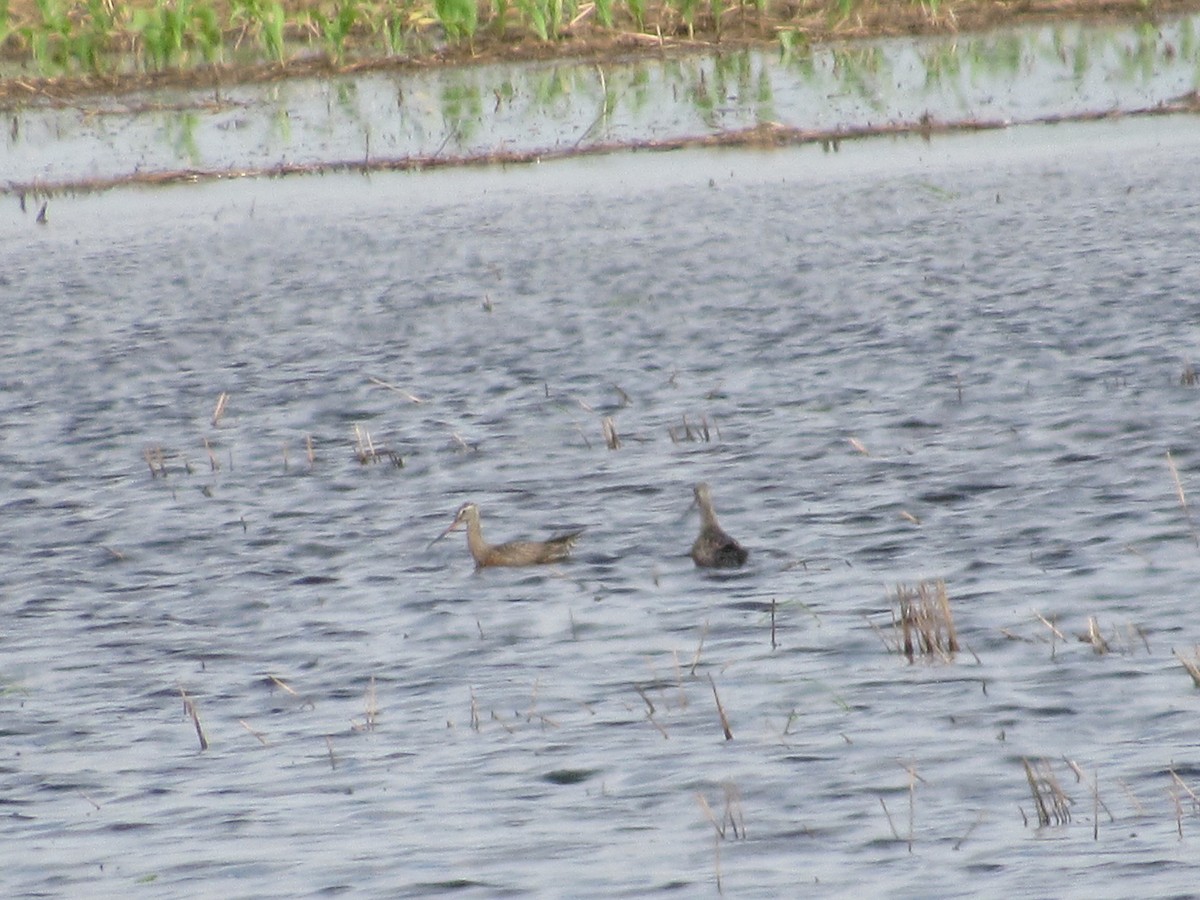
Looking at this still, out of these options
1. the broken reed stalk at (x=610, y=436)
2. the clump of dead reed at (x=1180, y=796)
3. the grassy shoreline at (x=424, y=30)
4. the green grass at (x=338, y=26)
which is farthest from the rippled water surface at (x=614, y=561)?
the green grass at (x=338, y=26)

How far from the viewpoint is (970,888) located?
673cm

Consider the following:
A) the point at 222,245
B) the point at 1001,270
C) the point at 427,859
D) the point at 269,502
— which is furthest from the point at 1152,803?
the point at 222,245

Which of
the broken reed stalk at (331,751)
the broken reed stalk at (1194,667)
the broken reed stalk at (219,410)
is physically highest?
the broken reed stalk at (1194,667)

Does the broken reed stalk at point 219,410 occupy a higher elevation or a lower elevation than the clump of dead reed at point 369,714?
lower

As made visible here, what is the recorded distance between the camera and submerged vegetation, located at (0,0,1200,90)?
37594 mm

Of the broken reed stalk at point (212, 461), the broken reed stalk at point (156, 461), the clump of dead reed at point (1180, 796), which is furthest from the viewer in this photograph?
the broken reed stalk at point (212, 461)

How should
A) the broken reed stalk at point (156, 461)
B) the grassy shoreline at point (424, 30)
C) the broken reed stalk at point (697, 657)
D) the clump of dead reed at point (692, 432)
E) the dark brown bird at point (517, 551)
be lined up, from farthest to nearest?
the grassy shoreline at point (424, 30) < the broken reed stalk at point (156, 461) < the clump of dead reed at point (692, 432) < the dark brown bird at point (517, 551) < the broken reed stalk at point (697, 657)

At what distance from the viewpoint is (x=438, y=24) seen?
136ft

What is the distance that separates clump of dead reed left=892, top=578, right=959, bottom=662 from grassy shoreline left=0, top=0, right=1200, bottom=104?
2761cm

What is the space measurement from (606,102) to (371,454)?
19859 millimetres

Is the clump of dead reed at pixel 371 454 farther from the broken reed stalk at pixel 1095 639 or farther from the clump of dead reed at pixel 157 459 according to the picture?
the broken reed stalk at pixel 1095 639

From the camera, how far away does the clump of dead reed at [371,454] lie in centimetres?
1429

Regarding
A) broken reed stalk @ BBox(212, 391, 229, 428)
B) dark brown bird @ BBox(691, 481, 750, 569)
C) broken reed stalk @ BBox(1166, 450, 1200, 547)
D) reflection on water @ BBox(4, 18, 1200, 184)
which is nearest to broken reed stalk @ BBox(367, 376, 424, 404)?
broken reed stalk @ BBox(212, 391, 229, 428)

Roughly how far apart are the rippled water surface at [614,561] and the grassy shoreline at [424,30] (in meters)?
14.0
